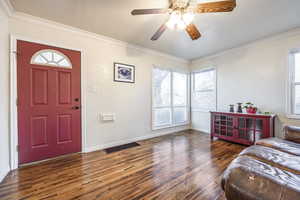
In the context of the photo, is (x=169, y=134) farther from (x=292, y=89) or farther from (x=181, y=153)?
(x=292, y=89)

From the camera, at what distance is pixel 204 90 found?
13.9 feet

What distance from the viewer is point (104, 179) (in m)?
1.78

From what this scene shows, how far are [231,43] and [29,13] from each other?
403 centimetres

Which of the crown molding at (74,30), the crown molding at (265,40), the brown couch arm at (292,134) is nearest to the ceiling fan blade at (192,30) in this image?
the crown molding at (74,30)

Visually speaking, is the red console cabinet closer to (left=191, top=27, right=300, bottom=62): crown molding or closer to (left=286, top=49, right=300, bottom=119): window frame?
(left=286, top=49, right=300, bottom=119): window frame

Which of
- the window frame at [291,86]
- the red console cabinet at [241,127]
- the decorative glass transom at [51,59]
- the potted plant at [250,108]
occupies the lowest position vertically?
the red console cabinet at [241,127]

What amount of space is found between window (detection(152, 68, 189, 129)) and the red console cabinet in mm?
1098

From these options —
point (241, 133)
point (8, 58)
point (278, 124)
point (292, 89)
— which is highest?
point (8, 58)

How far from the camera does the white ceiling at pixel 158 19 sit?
1889 mm

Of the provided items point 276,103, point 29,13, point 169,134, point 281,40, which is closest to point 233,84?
point 276,103

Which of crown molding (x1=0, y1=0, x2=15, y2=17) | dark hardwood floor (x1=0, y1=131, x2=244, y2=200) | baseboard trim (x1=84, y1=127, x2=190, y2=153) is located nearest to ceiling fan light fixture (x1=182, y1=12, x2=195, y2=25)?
dark hardwood floor (x1=0, y1=131, x2=244, y2=200)

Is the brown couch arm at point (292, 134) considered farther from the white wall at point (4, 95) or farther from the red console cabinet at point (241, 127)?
the white wall at point (4, 95)

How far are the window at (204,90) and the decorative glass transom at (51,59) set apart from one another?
12.1 ft

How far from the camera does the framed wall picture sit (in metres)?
3.07
